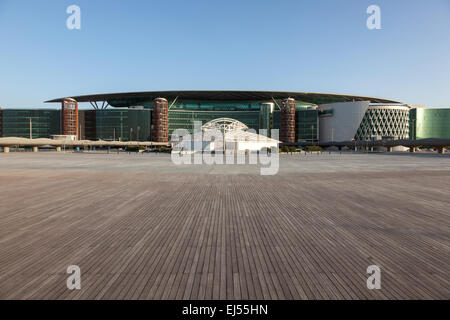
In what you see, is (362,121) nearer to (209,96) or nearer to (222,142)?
(209,96)

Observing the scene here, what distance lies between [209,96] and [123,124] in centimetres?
4379

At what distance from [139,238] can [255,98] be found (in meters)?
137

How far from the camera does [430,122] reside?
142500 mm

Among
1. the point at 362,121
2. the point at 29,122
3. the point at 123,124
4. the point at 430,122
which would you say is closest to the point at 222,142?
the point at 123,124

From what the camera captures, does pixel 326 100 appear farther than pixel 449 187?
Yes

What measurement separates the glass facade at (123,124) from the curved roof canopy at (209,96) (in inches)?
460

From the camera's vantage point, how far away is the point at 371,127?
128m

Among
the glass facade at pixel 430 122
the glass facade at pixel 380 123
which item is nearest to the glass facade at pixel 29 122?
the glass facade at pixel 380 123

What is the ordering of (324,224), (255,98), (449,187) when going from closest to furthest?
(324,224) → (449,187) → (255,98)

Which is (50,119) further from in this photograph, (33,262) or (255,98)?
(33,262)

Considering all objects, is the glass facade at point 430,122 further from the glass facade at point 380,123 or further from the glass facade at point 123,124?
the glass facade at point 123,124

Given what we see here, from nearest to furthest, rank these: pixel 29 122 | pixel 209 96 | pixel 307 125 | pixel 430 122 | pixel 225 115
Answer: pixel 29 122
pixel 209 96
pixel 307 125
pixel 225 115
pixel 430 122

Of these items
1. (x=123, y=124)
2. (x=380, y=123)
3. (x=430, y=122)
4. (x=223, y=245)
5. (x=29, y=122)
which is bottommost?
(x=223, y=245)
